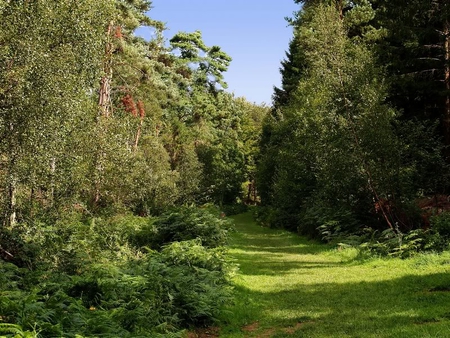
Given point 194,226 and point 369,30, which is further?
point 369,30

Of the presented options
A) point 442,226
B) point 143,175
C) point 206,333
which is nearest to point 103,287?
point 206,333

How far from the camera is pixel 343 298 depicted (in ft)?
36.9

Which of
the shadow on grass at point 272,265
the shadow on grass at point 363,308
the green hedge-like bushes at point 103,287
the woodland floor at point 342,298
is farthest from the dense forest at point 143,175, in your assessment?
the shadow on grass at point 363,308

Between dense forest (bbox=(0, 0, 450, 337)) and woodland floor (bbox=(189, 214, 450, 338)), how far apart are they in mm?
953

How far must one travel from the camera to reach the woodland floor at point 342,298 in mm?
8758

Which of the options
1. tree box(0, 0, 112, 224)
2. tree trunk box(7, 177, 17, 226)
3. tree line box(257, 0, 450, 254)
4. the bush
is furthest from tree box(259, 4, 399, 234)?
tree trunk box(7, 177, 17, 226)

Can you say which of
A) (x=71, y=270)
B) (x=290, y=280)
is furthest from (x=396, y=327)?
(x=71, y=270)

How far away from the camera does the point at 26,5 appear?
43.4ft

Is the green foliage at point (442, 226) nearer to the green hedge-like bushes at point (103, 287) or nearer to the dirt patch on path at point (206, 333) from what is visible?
the green hedge-like bushes at point (103, 287)

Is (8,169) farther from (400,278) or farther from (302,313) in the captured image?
(400,278)

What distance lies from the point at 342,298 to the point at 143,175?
1548 cm

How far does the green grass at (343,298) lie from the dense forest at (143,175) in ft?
3.22

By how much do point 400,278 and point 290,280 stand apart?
3265 mm

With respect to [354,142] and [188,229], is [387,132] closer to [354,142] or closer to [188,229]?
[354,142]
